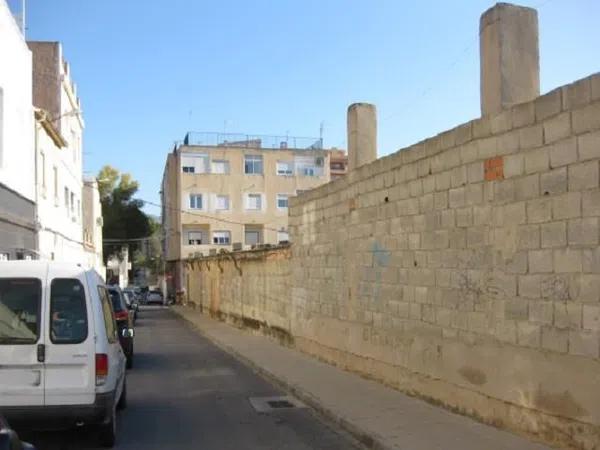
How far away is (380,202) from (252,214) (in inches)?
2019

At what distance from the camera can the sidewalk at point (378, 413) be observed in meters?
7.61

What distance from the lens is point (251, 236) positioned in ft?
210

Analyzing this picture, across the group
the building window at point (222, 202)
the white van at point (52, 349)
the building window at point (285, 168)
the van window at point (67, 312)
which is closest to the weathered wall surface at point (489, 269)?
the white van at point (52, 349)

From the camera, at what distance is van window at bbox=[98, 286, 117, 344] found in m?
8.02

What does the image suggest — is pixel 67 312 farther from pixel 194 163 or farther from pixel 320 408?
pixel 194 163

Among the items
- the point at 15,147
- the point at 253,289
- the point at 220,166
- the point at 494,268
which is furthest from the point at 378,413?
the point at 220,166

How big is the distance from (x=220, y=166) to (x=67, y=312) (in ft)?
182

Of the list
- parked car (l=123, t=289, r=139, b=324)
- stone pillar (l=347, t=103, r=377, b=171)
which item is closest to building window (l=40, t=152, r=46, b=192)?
parked car (l=123, t=289, r=139, b=324)

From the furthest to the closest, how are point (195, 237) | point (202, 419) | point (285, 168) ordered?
point (285, 168) < point (195, 237) < point (202, 419)

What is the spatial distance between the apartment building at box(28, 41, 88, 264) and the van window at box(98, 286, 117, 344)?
15886 millimetres

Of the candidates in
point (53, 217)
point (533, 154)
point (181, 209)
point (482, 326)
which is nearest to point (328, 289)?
point (482, 326)

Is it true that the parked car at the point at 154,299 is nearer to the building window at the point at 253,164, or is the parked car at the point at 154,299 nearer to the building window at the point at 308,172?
the building window at the point at 253,164

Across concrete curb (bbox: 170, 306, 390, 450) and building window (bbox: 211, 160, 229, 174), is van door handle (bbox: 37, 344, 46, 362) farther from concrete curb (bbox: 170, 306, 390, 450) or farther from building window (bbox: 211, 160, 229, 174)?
building window (bbox: 211, 160, 229, 174)

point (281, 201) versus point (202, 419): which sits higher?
point (281, 201)
